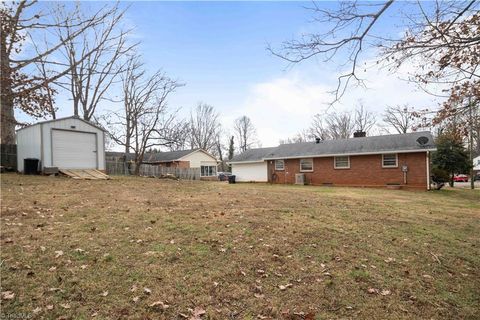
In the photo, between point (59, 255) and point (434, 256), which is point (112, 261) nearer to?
point (59, 255)

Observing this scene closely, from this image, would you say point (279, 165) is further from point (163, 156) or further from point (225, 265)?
point (225, 265)

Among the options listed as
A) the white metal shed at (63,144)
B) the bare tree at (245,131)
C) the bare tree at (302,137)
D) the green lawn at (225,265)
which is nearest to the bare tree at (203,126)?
the bare tree at (245,131)

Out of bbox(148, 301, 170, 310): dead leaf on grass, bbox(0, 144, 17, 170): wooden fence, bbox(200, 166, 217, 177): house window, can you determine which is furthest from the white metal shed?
bbox(200, 166, 217, 177): house window

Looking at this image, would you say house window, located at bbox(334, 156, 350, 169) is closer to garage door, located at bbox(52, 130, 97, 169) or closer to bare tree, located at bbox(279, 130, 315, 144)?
garage door, located at bbox(52, 130, 97, 169)

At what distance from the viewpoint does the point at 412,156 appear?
63.0 ft

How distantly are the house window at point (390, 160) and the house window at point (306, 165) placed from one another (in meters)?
5.43

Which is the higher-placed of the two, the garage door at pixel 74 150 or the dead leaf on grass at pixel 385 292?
the garage door at pixel 74 150

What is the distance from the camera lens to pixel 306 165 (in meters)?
24.1

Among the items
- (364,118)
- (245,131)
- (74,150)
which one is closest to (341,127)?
(364,118)

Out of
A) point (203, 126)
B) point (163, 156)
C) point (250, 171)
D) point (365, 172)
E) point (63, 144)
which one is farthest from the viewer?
point (203, 126)

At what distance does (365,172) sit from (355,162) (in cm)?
101

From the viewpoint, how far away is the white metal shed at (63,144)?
14484mm

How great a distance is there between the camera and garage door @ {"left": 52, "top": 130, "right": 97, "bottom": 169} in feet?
49.1

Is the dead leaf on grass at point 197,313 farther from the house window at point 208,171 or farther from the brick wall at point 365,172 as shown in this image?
the house window at point 208,171
